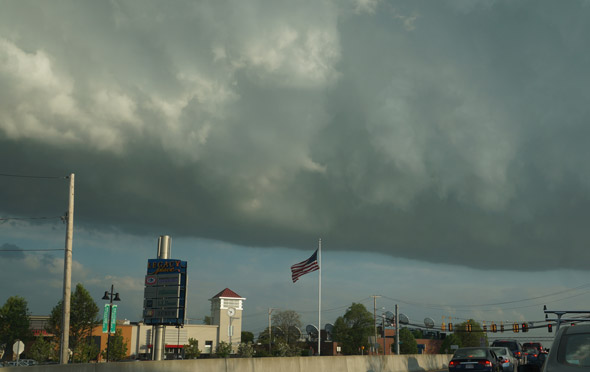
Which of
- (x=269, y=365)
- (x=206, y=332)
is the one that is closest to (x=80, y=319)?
(x=206, y=332)

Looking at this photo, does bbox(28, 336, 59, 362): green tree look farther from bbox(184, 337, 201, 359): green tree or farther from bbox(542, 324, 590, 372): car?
bbox(542, 324, 590, 372): car

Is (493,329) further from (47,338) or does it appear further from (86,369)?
(86,369)

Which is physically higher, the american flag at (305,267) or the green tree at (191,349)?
the american flag at (305,267)

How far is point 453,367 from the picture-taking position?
23.2 m

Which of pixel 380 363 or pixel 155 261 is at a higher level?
pixel 155 261

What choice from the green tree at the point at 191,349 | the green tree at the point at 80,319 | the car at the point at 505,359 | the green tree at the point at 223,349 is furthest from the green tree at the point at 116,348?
the car at the point at 505,359

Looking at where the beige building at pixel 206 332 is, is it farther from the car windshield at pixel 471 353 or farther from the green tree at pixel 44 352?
the car windshield at pixel 471 353

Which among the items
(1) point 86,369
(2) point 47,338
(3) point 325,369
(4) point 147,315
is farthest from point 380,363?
(2) point 47,338

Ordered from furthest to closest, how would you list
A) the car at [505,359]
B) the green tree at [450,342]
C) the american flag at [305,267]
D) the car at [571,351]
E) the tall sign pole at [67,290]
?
the green tree at [450,342] < the american flag at [305,267] < the tall sign pole at [67,290] < the car at [505,359] < the car at [571,351]

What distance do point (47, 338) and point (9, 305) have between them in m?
13.5

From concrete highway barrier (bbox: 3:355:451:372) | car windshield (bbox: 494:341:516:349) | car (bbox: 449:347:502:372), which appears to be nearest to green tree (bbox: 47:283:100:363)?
concrete highway barrier (bbox: 3:355:451:372)

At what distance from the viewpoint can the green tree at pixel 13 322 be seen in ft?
255

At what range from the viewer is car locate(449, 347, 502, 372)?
2259cm

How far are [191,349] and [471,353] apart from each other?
85821mm
